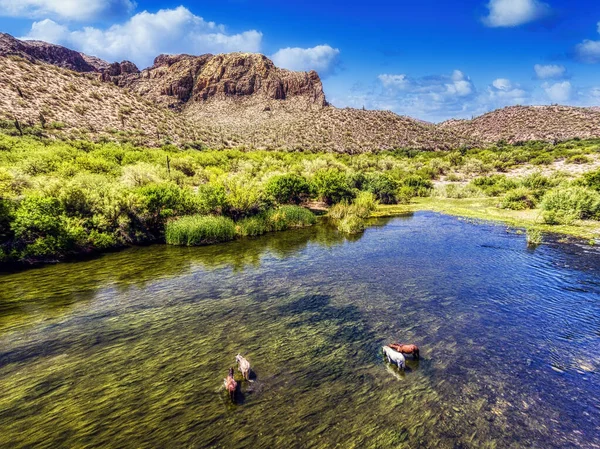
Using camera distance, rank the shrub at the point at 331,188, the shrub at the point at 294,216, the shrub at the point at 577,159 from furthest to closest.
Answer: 1. the shrub at the point at 577,159
2. the shrub at the point at 331,188
3. the shrub at the point at 294,216

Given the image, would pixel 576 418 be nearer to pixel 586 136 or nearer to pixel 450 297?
pixel 450 297

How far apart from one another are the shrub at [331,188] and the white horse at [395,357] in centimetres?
3248

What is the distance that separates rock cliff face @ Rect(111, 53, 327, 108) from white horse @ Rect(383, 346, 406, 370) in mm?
123084

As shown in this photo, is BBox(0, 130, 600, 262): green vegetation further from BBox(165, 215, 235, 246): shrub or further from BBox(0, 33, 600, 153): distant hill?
BBox(0, 33, 600, 153): distant hill

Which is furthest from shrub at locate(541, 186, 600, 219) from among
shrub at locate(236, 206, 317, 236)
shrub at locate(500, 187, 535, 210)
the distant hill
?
the distant hill

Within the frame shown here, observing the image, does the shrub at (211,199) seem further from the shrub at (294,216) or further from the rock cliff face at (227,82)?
the rock cliff face at (227,82)

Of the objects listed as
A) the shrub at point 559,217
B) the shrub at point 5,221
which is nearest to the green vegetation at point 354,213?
the shrub at point 559,217

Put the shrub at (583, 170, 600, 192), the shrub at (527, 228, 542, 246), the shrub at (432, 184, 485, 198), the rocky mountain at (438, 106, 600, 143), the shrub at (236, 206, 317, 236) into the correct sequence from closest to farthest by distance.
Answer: the shrub at (527, 228, 542, 246), the shrub at (236, 206, 317, 236), the shrub at (583, 170, 600, 192), the shrub at (432, 184, 485, 198), the rocky mountain at (438, 106, 600, 143)

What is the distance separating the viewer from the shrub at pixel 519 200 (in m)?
38.3

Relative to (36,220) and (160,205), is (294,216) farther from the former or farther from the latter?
(36,220)

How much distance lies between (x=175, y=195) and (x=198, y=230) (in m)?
4.62

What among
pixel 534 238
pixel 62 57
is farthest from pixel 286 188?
pixel 62 57

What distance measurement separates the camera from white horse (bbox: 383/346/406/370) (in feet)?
33.8

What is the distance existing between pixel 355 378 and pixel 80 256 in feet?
71.8
